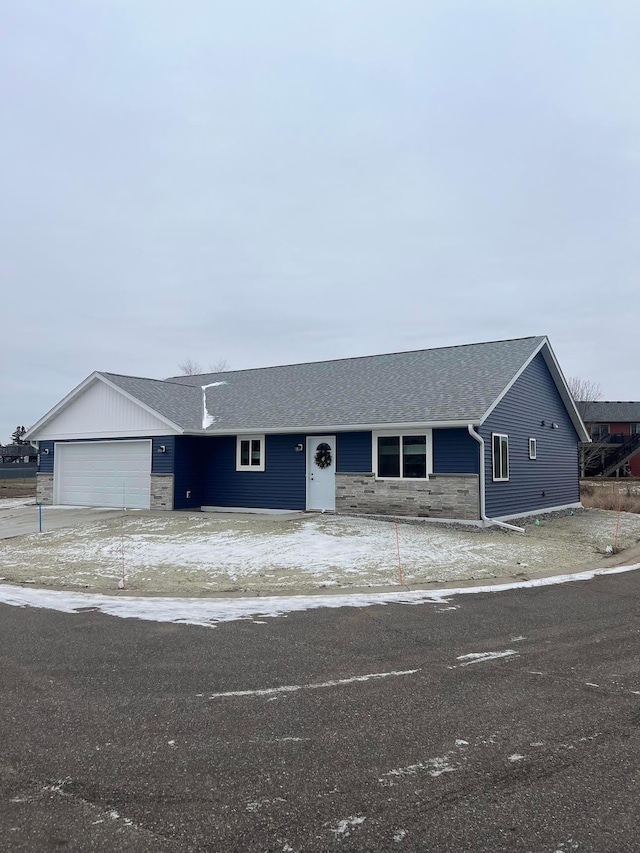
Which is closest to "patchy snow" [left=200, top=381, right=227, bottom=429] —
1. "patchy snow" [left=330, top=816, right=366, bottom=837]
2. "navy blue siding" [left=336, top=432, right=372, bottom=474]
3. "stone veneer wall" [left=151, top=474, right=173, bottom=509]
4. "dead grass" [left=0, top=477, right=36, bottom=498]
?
"stone veneer wall" [left=151, top=474, right=173, bottom=509]

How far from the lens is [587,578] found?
10477 mm

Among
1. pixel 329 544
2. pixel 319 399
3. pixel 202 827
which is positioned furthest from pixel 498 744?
pixel 319 399

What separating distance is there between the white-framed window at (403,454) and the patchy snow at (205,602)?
7537 millimetres

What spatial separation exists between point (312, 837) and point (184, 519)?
49.6 ft

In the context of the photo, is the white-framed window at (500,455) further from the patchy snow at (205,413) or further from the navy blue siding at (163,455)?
the navy blue siding at (163,455)

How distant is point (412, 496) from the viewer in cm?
1733

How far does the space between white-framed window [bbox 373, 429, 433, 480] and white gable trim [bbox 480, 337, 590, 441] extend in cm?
180

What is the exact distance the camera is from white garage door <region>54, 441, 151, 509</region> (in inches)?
826

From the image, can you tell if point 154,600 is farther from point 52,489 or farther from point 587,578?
point 52,489

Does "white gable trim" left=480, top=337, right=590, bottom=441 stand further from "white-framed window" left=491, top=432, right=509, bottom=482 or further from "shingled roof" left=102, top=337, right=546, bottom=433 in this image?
"white-framed window" left=491, top=432, right=509, bottom=482

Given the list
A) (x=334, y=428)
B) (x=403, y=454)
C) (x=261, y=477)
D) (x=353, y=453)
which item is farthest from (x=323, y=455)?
(x=403, y=454)

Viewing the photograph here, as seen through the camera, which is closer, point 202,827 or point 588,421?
point 202,827

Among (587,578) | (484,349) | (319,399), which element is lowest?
(587,578)

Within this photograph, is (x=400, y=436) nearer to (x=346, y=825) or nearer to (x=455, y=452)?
(x=455, y=452)
